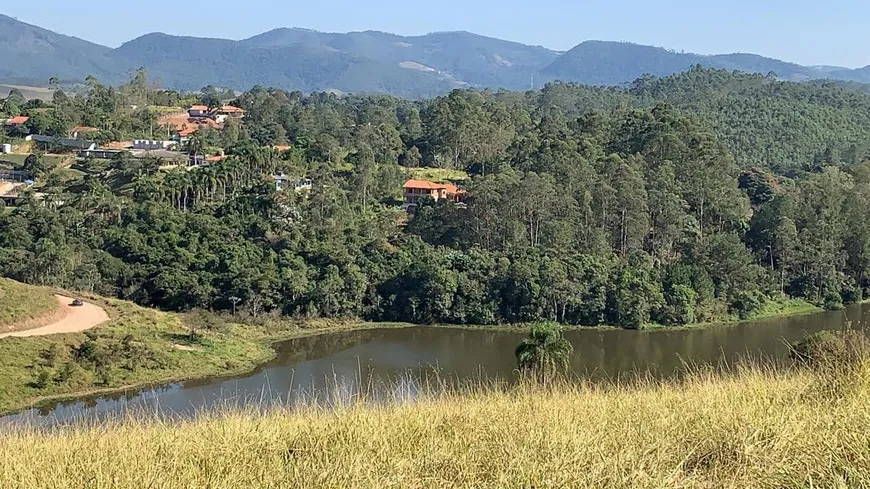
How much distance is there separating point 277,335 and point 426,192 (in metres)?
9.88

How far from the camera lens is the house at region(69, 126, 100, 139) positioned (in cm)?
3494

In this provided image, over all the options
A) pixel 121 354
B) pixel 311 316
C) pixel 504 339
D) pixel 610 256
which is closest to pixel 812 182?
pixel 610 256

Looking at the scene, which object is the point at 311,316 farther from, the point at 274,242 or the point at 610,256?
the point at 610,256

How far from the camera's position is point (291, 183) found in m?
27.2

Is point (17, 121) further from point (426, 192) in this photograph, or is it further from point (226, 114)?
point (426, 192)

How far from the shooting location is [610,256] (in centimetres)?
2388

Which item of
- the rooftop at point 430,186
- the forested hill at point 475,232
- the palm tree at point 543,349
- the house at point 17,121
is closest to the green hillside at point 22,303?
the forested hill at point 475,232

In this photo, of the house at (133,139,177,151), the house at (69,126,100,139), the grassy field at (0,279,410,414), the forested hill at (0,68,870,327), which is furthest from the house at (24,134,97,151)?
the grassy field at (0,279,410,414)

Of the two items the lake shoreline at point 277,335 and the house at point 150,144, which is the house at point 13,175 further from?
the lake shoreline at point 277,335

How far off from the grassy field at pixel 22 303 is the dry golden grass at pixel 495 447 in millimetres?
14441

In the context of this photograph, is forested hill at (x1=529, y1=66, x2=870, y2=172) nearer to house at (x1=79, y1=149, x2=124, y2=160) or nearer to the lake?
the lake

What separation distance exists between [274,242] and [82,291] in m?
5.09

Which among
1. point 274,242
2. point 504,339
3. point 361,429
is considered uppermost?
point 361,429

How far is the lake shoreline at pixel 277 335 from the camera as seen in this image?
14.5 meters
